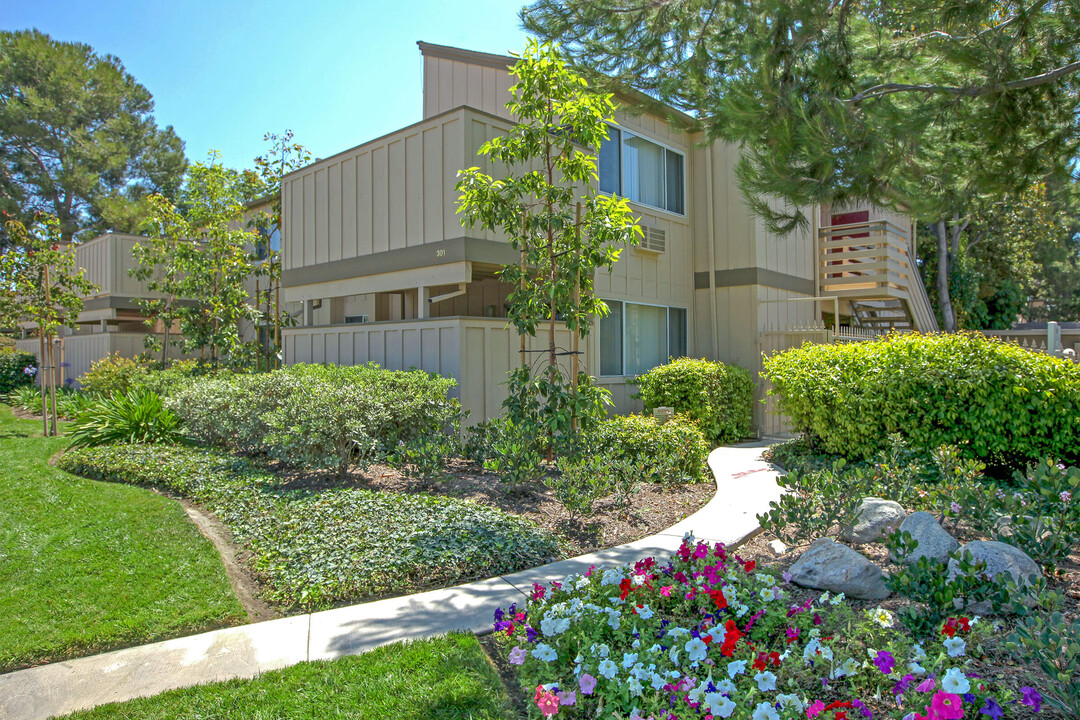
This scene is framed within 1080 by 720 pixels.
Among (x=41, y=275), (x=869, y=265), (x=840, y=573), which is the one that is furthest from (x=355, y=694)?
(x=869, y=265)

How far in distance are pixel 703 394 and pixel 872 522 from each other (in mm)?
5250

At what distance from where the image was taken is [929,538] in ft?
13.7

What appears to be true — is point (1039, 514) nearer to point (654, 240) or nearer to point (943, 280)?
point (654, 240)

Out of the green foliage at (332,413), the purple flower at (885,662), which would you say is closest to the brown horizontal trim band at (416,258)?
the green foliage at (332,413)

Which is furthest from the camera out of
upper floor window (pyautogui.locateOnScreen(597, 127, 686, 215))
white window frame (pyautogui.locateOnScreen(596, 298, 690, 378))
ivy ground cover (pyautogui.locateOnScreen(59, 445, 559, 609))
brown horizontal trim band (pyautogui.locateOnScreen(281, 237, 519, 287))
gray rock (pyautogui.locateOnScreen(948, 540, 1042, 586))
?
upper floor window (pyautogui.locateOnScreen(597, 127, 686, 215))

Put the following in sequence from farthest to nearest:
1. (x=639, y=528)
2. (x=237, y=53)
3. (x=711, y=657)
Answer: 1. (x=237, y=53)
2. (x=639, y=528)
3. (x=711, y=657)

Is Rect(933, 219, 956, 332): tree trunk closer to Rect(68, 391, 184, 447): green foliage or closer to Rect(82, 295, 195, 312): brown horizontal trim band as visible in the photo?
Rect(68, 391, 184, 447): green foliage

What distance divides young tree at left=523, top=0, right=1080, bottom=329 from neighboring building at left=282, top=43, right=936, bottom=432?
0.81 meters

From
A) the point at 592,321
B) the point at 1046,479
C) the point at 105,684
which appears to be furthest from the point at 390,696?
the point at 592,321

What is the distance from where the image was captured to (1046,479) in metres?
4.29

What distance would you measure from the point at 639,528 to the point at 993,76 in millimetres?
5473

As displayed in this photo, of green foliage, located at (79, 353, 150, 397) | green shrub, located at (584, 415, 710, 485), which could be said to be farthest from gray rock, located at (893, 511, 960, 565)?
green foliage, located at (79, 353, 150, 397)

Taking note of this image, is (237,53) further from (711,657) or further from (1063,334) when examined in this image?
(1063,334)

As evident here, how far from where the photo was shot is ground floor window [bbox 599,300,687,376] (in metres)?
10.9
